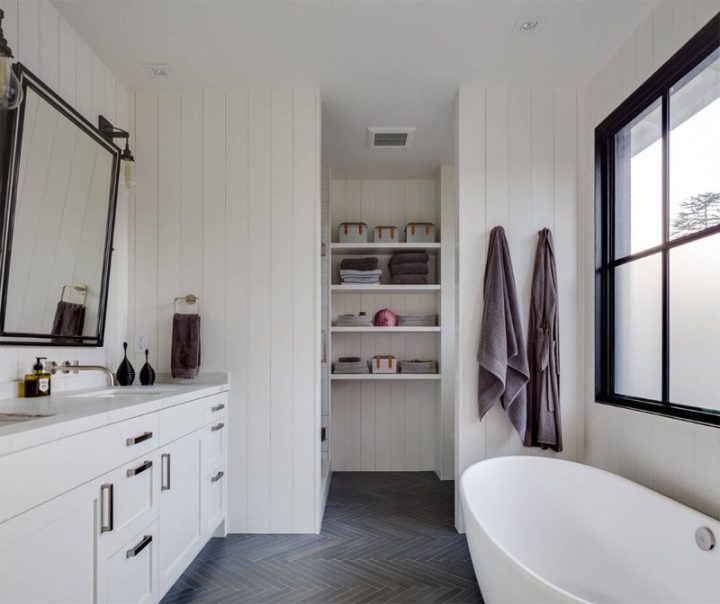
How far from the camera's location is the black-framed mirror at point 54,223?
2018 mm

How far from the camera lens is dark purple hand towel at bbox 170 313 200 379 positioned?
2.96 m

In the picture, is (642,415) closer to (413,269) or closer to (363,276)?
(413,269)

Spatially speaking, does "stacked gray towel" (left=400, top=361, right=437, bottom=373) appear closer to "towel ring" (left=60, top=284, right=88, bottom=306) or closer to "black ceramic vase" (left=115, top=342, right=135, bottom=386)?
"black ceramic vase" (left=115, top=342, right=135, bottom=386)

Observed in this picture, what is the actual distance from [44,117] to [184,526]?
197 centimetres

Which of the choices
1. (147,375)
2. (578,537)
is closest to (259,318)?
(147,375)

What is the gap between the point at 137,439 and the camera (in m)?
1.85

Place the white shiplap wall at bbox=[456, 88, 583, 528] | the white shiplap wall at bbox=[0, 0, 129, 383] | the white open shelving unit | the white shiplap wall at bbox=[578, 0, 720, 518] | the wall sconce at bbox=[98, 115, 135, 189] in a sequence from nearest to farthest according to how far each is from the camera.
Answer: the white shiplap wall at bbox=[578, 0, 720, 518] < the white shiplap wall at bbox=[0, 0, 129, 383] < the wall sconce at bbox=[98, 115, 135, 189] < the white shiplap wall at bbox=[456, 88, 583, 528] < the white open shelving unit

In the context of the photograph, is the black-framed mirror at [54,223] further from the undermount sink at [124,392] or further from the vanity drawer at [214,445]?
the vanity drawer at [214,445]

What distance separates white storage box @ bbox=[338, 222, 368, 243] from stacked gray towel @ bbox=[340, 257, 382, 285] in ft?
0.66

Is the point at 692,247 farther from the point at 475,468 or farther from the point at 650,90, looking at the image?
the point at 475,468

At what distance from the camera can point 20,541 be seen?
1.23 metres

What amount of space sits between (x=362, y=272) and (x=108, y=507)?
9.74 feet

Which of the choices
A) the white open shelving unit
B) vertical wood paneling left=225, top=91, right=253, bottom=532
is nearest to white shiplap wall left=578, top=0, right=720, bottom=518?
the white open shelving unit

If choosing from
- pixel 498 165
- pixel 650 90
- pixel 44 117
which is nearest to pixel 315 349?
pixel 498 165
